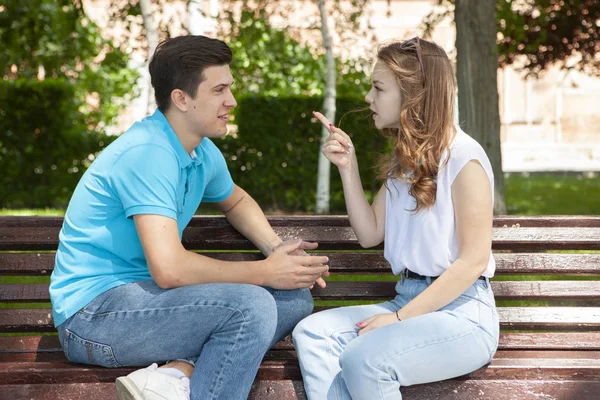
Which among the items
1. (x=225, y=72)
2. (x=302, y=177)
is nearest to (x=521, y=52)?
(x=302, y=177)

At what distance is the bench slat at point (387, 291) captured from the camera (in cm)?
340

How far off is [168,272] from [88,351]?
15.7 inches

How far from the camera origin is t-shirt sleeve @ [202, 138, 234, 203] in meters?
3.30

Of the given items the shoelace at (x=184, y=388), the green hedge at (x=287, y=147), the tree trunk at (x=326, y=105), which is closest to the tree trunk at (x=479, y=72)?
the tree trunk at (x=326, y=105)

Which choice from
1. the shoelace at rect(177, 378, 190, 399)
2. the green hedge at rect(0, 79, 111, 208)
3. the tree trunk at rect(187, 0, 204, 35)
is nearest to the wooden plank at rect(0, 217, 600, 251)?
the shoelace at rect(177, 378, 190, 399)

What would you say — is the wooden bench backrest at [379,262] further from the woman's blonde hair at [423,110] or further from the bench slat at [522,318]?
the woman's blonde hair at [423,110]

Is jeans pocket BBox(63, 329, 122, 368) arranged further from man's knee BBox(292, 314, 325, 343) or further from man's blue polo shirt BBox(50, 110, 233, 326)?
man's knee BBox(292, 314, 325, 343)

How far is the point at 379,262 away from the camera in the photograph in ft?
11.5

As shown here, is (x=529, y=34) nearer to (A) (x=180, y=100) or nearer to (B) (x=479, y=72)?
(B) (x=479, y=72)

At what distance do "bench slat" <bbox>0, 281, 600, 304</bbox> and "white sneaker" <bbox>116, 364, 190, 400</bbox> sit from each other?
0.82 m

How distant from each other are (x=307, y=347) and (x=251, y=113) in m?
7.37

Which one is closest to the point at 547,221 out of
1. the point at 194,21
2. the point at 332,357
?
the point at 332,357

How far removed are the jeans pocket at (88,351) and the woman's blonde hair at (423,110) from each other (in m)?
1.15

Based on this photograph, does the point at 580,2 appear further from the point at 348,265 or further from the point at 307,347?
the point at 307,347
